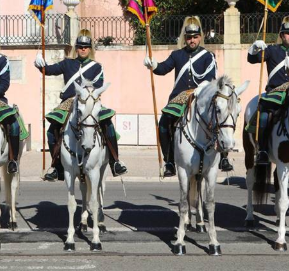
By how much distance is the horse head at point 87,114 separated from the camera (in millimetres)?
11367

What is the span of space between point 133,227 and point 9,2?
62.2ft

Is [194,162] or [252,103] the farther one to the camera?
[252,103]

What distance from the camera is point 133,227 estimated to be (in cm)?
1350

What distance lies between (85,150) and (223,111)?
1.80 m

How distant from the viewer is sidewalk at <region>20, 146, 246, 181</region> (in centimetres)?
2141

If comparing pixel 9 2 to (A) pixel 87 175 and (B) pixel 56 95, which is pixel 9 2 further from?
(A) pixel 87 175

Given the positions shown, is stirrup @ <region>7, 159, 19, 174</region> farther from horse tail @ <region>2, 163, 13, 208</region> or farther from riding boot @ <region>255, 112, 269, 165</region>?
riding boot @ <region>255, 112, 269, 165</region>

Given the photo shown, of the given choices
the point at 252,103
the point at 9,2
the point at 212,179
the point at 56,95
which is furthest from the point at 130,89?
the point at 212,179

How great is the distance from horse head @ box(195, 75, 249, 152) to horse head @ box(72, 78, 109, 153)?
4.55 feet

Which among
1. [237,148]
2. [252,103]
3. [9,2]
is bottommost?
[237,148]

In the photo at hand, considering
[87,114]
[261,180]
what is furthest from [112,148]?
[261,180]
